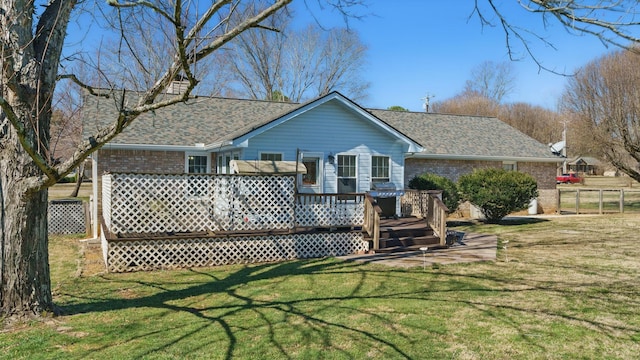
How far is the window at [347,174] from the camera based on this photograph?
1558 centimetres

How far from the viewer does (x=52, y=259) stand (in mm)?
11414

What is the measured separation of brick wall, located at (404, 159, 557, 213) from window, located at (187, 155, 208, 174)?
8.06 meters

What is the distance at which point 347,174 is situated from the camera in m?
15.7

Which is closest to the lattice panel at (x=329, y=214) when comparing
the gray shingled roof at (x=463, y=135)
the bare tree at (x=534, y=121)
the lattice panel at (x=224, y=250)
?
the lattice panel at (x=224, y=250)

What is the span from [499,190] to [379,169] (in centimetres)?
443

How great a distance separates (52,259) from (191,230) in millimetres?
3850

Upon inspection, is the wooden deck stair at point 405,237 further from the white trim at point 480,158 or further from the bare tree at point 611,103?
the bare tree at point 611,103

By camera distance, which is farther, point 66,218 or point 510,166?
point 510,166

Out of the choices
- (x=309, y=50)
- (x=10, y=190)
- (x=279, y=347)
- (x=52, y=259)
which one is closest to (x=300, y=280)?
(x=279, y=347)

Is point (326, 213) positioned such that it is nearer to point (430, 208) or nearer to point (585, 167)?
point (430, 208)

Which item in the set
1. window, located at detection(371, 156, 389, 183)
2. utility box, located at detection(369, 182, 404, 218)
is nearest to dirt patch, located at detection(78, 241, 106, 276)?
utility box, located at detection(369, 182, 404, 218)

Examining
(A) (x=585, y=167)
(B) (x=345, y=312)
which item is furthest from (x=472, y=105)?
(B) (x=345, y=312)

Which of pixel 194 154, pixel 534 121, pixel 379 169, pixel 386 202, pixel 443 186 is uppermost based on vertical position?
pixel 534 121

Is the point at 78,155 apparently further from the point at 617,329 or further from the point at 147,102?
the point at 617,329
